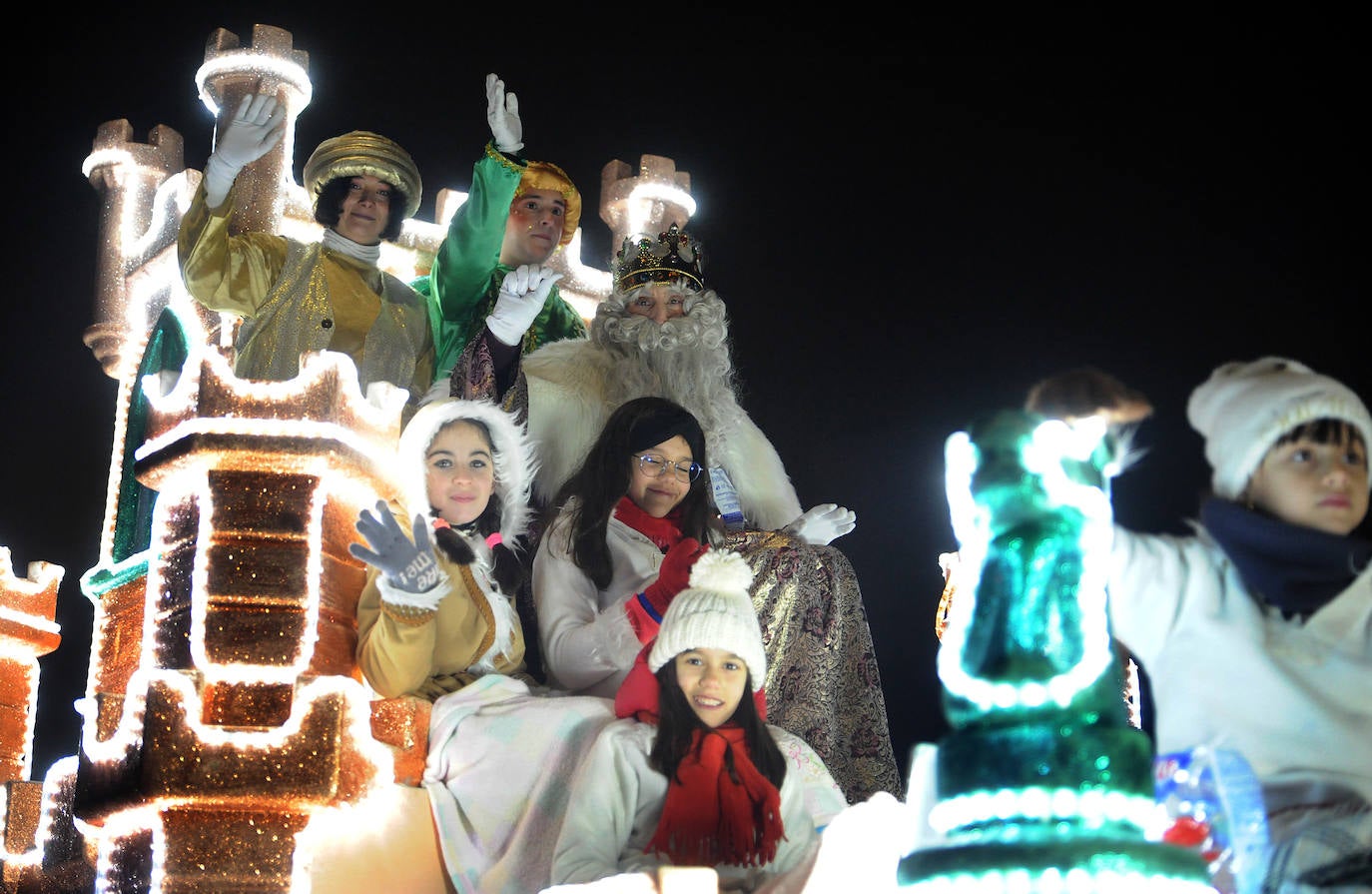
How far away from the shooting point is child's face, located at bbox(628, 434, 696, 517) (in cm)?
603

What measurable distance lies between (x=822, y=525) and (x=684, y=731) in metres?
1.64

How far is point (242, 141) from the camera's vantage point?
620 cm

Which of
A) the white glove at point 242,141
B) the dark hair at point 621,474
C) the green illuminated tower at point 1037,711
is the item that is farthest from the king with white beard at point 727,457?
the green illuminated tower at point 1037,711

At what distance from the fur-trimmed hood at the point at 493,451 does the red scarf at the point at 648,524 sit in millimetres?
345

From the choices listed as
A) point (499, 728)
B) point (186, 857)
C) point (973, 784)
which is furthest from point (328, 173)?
point (973, 784)

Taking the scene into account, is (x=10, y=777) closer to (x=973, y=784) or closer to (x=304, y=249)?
(x=304, y=249)

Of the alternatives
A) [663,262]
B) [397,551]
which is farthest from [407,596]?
[663,262]

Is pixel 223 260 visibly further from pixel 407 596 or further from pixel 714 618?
pixel 714 618

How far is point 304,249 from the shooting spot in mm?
6660

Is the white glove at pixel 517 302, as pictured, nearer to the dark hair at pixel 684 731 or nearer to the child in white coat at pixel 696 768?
the child in white coat at pixel 696 768

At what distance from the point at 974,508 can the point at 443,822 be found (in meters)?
2.68

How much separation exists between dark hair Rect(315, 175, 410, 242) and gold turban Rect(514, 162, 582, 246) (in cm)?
66

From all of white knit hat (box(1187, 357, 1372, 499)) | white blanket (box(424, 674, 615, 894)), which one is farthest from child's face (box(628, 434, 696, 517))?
white knit hat (box(1187, 357, 1372, 499))

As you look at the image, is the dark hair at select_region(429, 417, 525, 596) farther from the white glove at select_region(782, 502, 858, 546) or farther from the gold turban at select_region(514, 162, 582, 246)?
the gold turban at select_region(514, 162, 582, 246)
